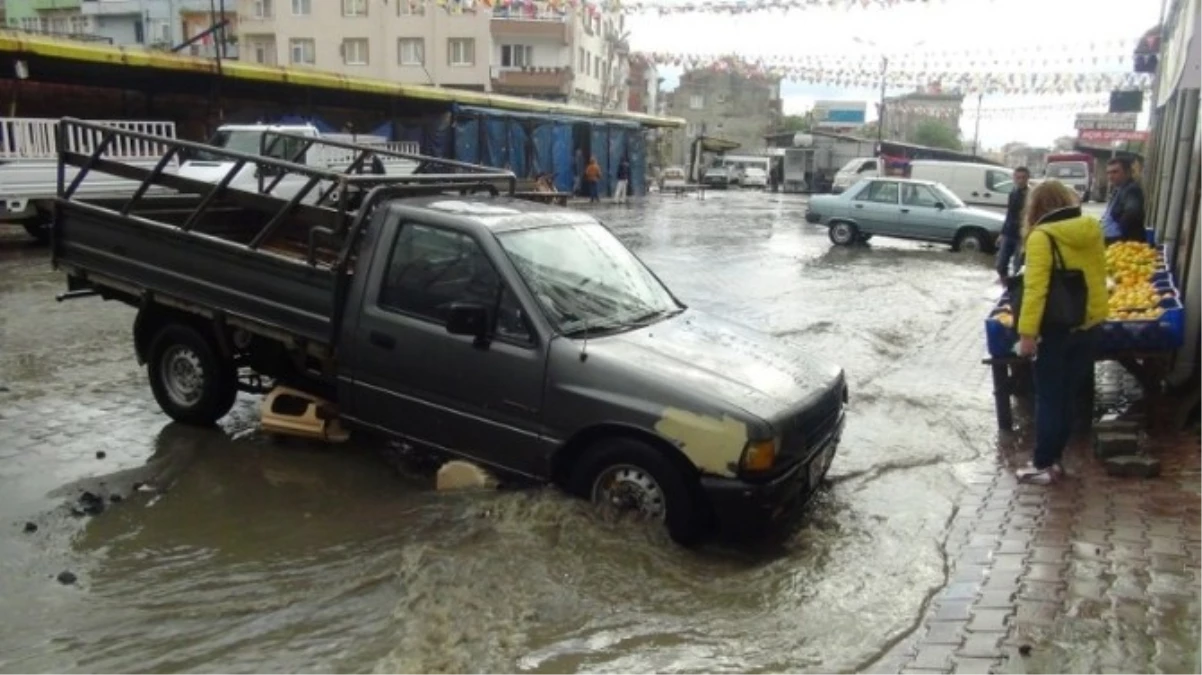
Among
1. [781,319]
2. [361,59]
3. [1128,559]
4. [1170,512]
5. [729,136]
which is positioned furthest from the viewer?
[729,136]

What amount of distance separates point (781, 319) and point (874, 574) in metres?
7.23

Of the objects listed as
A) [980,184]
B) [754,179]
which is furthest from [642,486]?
[754,179]

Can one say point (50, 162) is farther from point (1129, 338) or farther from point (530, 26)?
point (530, 26)

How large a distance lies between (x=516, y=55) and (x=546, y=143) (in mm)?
27110

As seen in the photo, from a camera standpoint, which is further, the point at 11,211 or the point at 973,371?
the point at 11,211

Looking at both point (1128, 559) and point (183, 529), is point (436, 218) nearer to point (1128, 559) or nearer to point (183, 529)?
point (183, 529)

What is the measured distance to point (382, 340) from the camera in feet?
18.3

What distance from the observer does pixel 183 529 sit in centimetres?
516

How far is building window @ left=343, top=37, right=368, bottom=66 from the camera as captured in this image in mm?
59719

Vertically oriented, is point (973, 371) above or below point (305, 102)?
below

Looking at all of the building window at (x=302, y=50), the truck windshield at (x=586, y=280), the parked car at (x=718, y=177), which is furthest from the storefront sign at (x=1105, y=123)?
the truck windshield at (x=586, y=280)

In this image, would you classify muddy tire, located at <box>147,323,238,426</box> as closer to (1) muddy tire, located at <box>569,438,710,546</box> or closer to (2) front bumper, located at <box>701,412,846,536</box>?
(1) muddy tire, located at <box>569,438,710,546</box>

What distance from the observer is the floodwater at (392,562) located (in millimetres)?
3934

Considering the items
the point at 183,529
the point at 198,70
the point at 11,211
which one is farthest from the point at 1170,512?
the point at 198,70
